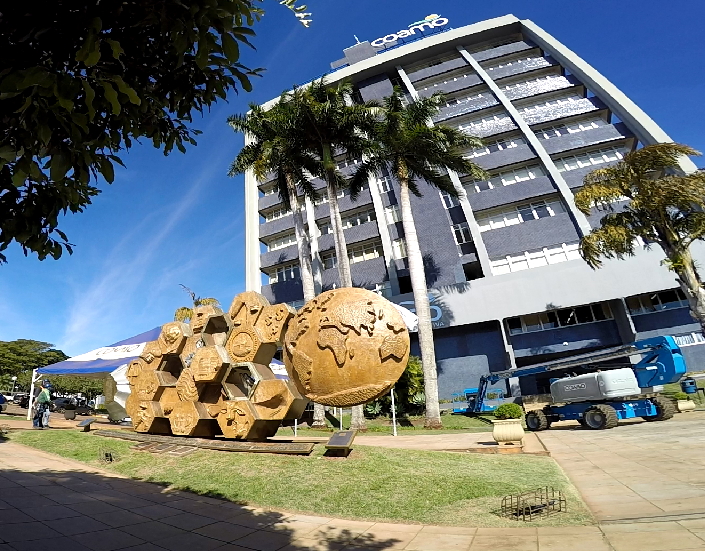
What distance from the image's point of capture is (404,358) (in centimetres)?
560

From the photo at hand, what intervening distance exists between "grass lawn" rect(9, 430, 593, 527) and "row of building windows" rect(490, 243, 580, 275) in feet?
71.5

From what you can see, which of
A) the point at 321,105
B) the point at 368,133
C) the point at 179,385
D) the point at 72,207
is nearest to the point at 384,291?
the point at 368,133

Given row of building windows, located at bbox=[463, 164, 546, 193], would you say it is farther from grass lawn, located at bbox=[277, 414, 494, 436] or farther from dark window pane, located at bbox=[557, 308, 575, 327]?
grass lawn, located at bbox=[277, 414, 494, 436]

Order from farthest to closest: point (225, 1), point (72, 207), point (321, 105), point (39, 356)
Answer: point (39, 356), point (321, 105), point (72, 207), point (225, 1)

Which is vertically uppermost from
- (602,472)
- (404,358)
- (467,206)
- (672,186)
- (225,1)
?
(467,206)

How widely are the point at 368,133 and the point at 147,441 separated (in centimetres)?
1701

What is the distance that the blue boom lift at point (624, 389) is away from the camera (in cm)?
1469

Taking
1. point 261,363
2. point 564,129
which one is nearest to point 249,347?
point 261,363

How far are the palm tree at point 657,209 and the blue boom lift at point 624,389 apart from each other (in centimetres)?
192

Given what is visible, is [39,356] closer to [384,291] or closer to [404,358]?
[384,291]

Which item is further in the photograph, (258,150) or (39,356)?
(39,356)

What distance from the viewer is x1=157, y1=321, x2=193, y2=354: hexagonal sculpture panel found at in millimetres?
11805

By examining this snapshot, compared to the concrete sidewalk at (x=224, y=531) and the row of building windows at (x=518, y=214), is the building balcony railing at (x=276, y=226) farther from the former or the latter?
the concrete sidewalk at (x=224, y=531)

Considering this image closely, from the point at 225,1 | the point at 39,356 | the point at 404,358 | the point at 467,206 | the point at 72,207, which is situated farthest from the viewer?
the point at 39,356
